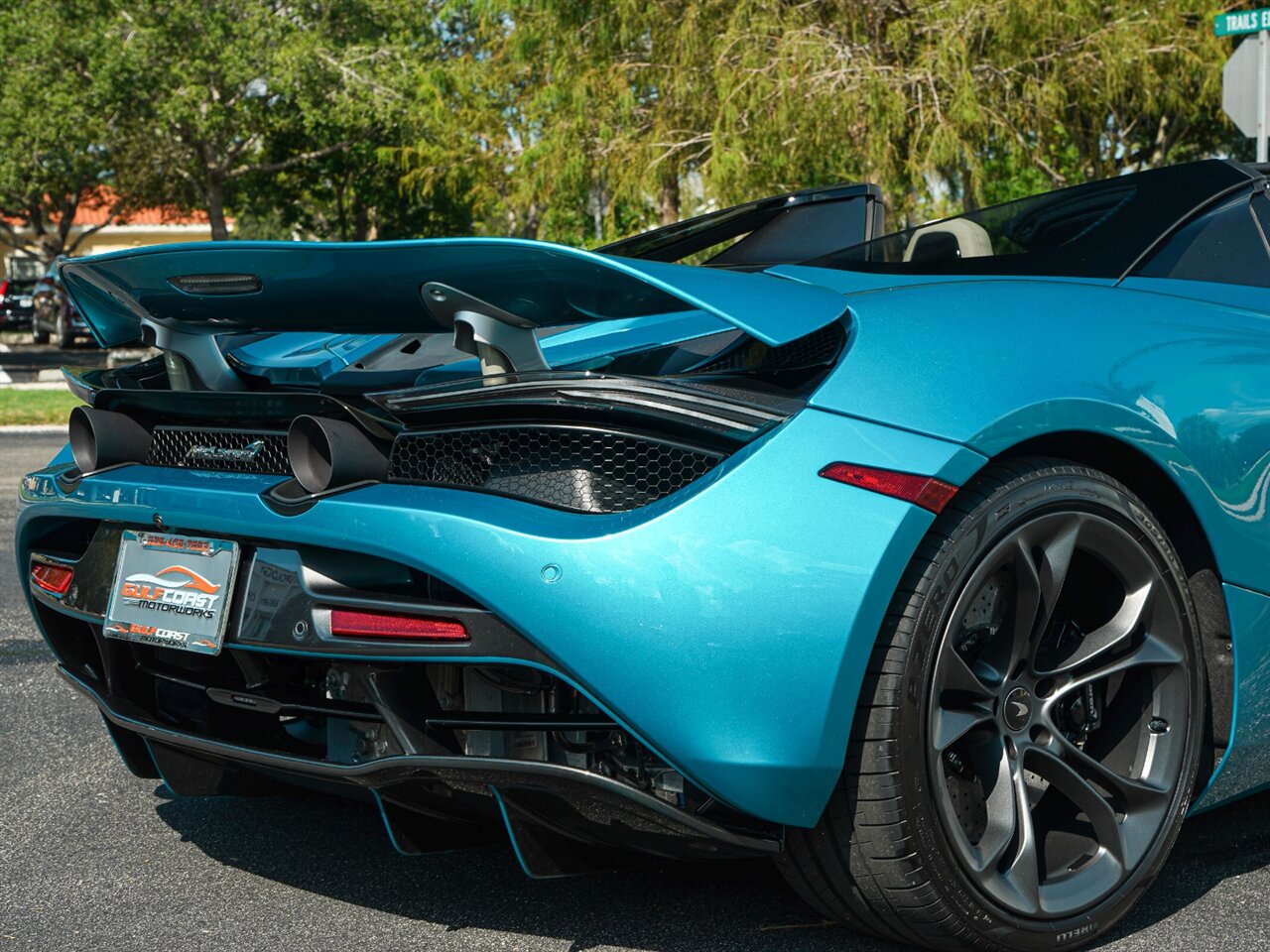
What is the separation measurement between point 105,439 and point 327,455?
0.69 m

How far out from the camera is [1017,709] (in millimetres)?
2406

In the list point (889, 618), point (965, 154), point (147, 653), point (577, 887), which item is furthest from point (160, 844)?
point (965, 154)

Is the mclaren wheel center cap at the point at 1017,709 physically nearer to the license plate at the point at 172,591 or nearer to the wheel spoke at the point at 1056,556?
the wheel spoke at the point at 1056,556

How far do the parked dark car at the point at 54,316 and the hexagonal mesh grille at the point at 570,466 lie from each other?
30.6m

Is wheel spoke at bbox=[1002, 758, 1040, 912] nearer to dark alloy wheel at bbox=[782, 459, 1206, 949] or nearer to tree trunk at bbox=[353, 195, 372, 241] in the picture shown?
dark alloy wheel at bbox=[782, 459, 1206, 949]

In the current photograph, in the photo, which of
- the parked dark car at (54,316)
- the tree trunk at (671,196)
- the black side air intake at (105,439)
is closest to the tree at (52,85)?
the parked dark car at (54,316)

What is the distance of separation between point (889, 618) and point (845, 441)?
269 millimetres

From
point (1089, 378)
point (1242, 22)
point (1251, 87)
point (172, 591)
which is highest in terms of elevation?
point (1242, 22)

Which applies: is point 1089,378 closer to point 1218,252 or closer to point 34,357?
point 1218,252

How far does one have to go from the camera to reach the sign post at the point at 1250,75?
26.5 ft

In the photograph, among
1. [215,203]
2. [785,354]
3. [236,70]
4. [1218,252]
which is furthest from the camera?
[215,203]

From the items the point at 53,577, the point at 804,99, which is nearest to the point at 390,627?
the point at 53,577

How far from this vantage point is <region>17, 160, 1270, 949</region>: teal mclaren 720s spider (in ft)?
6.98

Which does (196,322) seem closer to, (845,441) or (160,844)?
(160,844)
